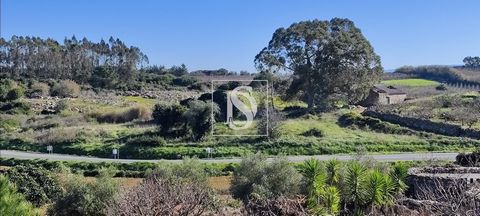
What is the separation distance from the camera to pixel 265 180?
1875cm

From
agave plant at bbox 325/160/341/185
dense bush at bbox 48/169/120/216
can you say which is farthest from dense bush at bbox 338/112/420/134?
dense bush at bbox 48/169/120/216

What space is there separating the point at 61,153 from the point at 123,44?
71.1 meters

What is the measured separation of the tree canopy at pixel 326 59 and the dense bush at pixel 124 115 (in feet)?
33.8

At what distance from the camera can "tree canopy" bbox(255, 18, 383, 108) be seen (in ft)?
148

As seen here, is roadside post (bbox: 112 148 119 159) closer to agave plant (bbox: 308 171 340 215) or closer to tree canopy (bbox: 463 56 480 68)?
agave plant (bbox: 308 171 340 215)

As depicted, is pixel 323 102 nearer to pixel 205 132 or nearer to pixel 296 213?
pixel 205 132

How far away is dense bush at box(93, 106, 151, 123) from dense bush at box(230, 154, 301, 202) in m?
26.9

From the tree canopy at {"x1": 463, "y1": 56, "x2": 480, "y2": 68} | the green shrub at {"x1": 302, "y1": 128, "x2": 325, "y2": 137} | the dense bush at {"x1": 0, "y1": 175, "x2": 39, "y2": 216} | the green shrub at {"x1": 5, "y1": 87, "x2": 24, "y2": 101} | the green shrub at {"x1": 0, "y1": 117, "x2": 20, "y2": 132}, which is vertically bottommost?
the green shrub at {"x1": 302, "y1": 128, "x2": 325, "y2": 137}

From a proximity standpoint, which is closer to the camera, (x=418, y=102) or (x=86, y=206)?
(x=86, y=206)

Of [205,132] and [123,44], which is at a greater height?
[123,44]

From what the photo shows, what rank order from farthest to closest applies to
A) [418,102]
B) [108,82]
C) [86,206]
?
[108,82] < [418,102] < [86,206]

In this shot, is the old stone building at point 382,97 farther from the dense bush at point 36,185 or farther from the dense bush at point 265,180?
the dense bush at point 36,185

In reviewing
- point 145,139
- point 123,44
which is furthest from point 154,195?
point 123,44

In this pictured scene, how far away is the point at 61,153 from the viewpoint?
34562mm
